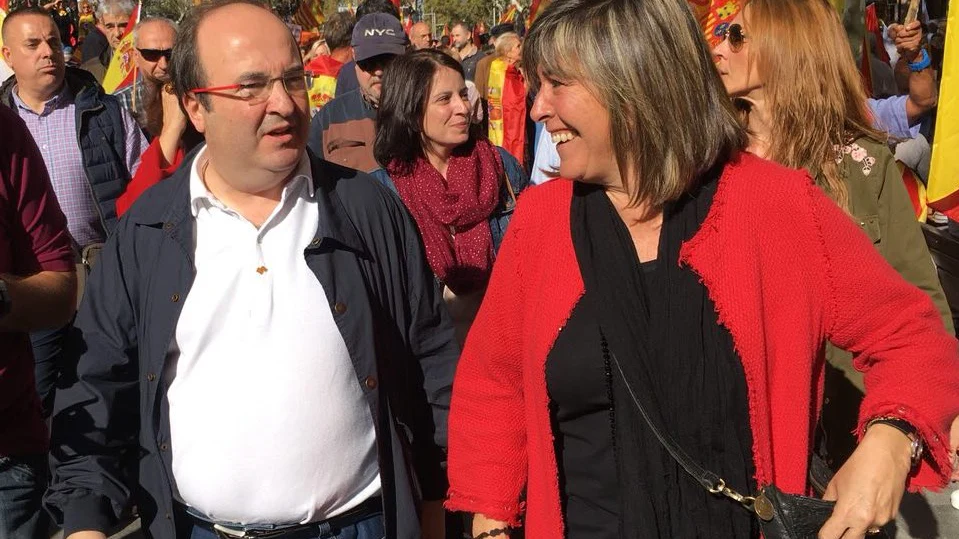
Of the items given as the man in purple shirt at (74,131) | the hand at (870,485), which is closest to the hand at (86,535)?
the hand at (870,485)

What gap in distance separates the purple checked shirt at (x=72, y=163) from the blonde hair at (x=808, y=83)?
3.33 meters

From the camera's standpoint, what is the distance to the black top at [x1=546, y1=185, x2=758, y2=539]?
2.03 m

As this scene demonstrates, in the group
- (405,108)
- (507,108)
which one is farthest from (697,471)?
(507,108)

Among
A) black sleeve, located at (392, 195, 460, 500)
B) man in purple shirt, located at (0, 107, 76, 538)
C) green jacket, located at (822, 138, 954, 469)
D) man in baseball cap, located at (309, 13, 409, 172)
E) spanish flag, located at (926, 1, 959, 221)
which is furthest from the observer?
man in baseball cap, located at (309, 13, 409, 172)

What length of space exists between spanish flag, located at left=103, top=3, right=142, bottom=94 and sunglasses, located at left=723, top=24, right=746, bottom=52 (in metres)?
4.42

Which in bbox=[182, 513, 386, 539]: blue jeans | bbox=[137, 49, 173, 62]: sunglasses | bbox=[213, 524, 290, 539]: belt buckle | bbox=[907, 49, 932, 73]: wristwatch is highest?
bbox=[137, 49, 173, 62]: sunglasses

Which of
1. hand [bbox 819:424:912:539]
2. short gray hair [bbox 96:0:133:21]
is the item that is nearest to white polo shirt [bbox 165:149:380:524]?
hand [bbox 819:424:912:539]

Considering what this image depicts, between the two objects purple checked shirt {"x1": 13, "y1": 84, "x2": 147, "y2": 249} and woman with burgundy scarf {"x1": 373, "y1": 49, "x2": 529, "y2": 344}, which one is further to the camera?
purple checked shirt {"x1": 13, "y1": 84, "x2": 147, "y2": 249}

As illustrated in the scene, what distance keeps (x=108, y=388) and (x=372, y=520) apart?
73cm

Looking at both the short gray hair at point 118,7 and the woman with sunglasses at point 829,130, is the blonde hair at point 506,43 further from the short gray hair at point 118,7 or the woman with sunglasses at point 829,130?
the woman with sunglasses at point 829,130

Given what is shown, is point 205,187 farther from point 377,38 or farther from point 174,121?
point 377,38

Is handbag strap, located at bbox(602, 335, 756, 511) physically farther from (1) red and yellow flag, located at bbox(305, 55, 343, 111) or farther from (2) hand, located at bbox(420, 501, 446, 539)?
(1) red and yellow flag, located at bbox(305, 55, 343, 111)

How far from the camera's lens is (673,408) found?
80.6 inches

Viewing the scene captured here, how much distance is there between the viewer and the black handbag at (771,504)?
193 centimetres
